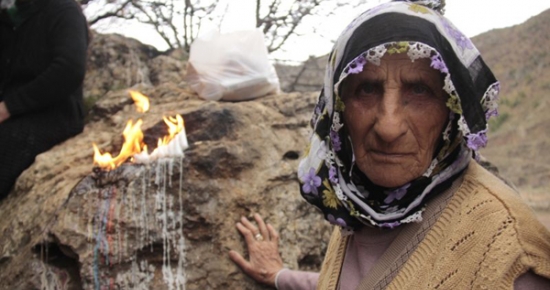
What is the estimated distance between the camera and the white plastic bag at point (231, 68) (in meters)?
4.11

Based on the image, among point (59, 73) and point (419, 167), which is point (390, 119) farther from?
point (59, 73)

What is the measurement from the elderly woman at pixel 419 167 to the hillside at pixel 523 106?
8.24 metres

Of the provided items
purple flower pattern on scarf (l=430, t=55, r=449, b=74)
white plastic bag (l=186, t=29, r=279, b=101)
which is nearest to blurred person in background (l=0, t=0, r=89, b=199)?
white plastic bag (l=186, t=29, r=279, b=101)

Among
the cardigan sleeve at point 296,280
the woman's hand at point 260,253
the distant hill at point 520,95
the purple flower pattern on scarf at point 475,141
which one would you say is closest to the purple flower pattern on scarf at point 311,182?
the purple flower pattern on scarf at point 475,141

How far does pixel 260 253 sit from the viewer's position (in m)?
2.88

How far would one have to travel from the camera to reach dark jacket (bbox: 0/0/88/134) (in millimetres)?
3576

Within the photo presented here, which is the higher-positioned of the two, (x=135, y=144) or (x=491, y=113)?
(x=491, y=113)

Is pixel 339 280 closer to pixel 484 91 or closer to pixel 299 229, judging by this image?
pixel 484 91

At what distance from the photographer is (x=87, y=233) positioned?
285cm

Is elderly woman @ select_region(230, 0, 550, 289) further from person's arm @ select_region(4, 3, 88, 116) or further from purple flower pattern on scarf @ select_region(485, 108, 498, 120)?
person's arm @ select_region(4, 3, 88, 116)

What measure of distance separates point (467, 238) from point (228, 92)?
2949mm

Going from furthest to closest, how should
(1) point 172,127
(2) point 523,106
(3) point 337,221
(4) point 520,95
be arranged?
(4) point 520,95 → (2) point 523,106 → (1) point 172,127 → (3) point 337,221

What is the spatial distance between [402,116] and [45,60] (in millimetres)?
3116

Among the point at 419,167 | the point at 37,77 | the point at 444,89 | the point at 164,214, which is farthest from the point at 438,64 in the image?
the point at 37,77
